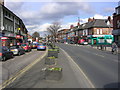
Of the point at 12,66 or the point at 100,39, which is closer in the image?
the point at 12,66

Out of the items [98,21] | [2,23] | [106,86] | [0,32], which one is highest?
[98,21]

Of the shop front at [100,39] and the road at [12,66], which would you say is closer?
the road at [12,66]

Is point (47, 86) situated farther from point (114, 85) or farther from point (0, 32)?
point (0, 32)

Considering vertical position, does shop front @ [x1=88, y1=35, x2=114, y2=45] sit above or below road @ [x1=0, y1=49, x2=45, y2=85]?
above

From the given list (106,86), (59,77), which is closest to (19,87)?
(59,77)

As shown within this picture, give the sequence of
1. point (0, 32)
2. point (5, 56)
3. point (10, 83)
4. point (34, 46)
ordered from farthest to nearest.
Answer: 1. point (34, 46)
2. point (0, 32)
3. point (5, 56)
4. point (10, 83)

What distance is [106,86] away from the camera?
22.8ft

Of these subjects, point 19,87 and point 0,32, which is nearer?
point 19,87

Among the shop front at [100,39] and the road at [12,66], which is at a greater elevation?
the shop front at [100,39]

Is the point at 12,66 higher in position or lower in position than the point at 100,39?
lower

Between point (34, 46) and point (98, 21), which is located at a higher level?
point (98, 21)

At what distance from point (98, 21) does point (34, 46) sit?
3486 cm

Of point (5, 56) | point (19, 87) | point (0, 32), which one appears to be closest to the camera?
point (19, 87)

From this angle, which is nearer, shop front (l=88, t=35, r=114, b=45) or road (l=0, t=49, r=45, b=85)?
road (l=0, t=49, r=45, b=85)
